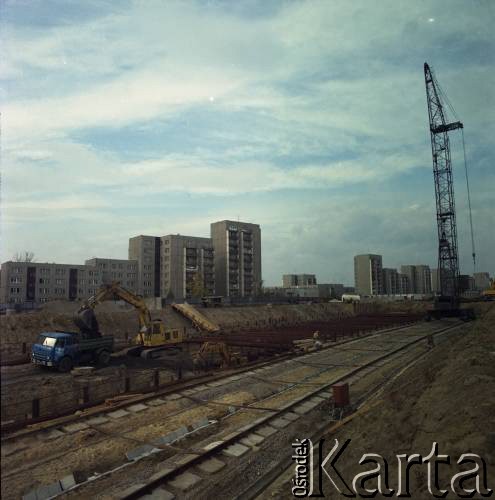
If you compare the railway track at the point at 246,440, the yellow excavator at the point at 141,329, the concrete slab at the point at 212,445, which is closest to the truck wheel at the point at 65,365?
the yellow excavator at the point at 141,329

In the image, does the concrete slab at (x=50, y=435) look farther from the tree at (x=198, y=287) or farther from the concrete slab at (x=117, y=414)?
the tree at (x=198, y=287)

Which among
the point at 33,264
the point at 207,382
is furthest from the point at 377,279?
the point at 207,382

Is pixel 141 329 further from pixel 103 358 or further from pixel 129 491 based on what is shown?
pixel 129 491

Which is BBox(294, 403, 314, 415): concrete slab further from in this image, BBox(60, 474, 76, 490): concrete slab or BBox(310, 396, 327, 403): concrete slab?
BBox(60, 474, 76, 490): concrete slab

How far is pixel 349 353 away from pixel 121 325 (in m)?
28.1

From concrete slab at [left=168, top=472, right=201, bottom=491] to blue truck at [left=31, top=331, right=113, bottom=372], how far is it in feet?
50.6

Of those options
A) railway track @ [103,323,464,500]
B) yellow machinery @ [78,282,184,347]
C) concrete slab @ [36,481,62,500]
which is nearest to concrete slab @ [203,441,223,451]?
railway track @ [103,323,464,500]

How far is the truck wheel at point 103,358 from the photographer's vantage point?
25125 millimetres

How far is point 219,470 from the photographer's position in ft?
33.3

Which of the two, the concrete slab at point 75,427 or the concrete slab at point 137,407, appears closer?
the concrete slab at point 75,427

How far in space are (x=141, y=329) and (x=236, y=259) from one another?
276 feet

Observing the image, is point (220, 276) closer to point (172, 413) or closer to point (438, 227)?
point (438, 227)

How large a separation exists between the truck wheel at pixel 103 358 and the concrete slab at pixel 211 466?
16.9 meters

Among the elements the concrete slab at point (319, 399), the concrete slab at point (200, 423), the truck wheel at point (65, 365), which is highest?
the truck wheel at point (65, 365)
